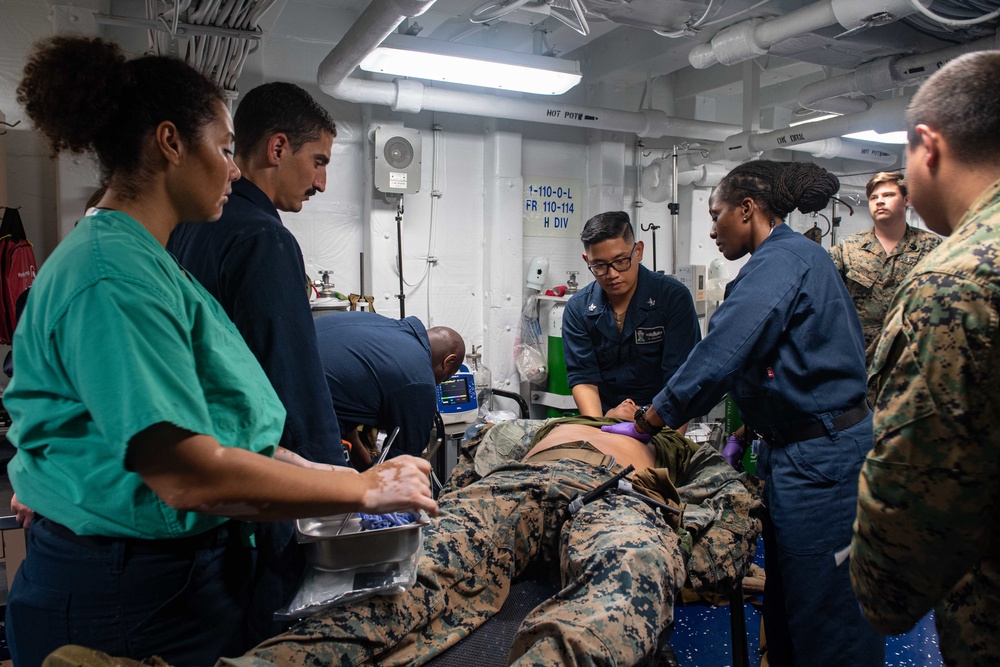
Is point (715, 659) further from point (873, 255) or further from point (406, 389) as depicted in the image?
point (873, 255)

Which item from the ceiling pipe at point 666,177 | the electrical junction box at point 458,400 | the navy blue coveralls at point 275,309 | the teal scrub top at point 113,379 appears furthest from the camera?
the ceiling pipe at point 666,177

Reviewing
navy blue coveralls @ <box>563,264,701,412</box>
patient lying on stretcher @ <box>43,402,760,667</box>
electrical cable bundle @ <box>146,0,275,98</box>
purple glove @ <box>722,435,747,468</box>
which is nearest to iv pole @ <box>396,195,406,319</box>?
electrical cable bundle @ <box>146,0,275,98</box>

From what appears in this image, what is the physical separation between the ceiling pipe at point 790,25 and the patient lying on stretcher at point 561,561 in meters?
2.13

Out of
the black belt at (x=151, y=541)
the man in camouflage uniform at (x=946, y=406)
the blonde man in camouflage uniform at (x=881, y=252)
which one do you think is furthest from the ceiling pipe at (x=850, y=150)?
the black belt at (x=151, y=541)

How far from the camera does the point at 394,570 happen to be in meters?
1.57

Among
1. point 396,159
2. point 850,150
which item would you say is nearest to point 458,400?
point 396,159

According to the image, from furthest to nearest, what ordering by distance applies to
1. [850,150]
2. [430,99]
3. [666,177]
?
1. [850,150]
2. [666,177]
3. [430,99]

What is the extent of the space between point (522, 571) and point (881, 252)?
3.26 meters

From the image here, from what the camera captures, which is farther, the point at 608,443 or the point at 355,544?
the point at 608,443

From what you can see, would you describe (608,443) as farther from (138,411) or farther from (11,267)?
(11,267)

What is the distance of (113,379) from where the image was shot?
875 millimetres

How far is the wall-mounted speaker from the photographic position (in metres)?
4.59

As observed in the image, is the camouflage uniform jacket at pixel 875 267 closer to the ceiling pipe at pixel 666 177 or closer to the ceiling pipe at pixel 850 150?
the ceiling pipe at pixel 666 177

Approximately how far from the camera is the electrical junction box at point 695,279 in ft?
18.5
